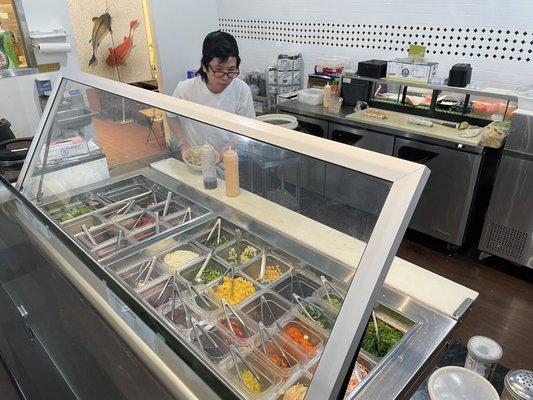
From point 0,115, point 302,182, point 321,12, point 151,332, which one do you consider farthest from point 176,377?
point 321,12

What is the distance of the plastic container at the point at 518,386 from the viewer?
1.07 meters

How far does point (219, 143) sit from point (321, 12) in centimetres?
333

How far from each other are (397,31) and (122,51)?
156 inches

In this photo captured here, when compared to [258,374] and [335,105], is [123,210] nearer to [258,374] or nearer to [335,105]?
[258,374]

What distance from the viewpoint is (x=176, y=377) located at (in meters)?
1.07

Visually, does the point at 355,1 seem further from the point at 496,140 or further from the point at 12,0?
the point at 12,0

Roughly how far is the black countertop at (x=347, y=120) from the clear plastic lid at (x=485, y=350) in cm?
211

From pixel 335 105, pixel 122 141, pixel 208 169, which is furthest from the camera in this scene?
pixel 335 105

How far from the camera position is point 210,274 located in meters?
1.50

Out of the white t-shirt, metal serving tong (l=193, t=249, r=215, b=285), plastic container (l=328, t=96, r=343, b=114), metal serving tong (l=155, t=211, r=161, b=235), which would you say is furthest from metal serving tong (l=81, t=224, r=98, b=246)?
plastic container (l=328, t=96, r=343, b=114)

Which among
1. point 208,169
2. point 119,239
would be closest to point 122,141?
point 208,169

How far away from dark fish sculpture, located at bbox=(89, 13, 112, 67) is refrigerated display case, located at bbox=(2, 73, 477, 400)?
411 cm

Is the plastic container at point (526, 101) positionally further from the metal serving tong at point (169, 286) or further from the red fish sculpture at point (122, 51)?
the red fish sculpture at point (122, 51)

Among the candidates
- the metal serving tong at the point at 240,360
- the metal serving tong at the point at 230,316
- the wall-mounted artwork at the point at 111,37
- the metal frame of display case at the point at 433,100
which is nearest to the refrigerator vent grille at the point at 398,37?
the metal frame of display case at the point at 433,100
